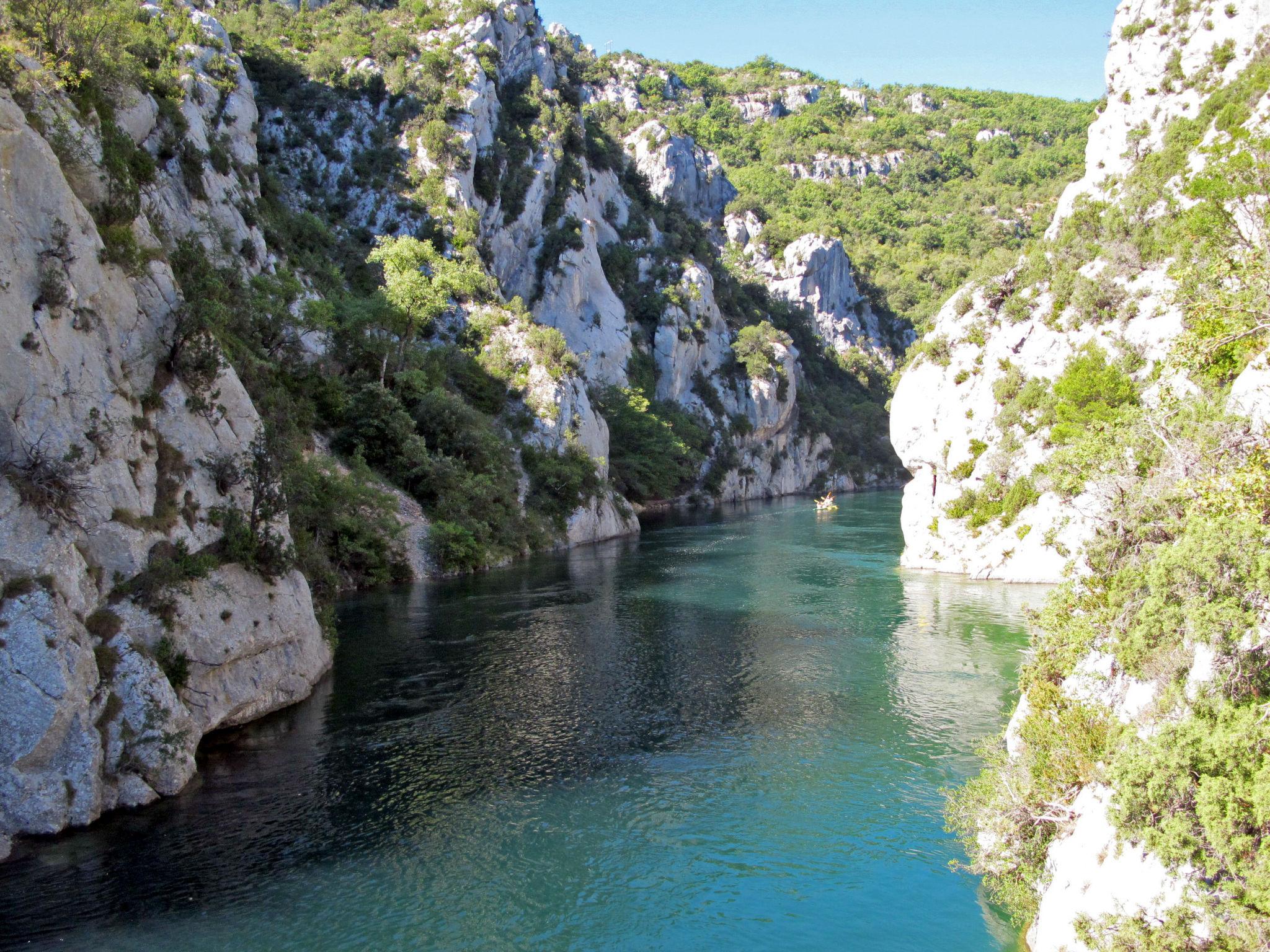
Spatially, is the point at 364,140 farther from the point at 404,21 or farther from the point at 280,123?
the point at 404,21

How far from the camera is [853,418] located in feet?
402

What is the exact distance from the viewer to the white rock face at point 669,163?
123 metres

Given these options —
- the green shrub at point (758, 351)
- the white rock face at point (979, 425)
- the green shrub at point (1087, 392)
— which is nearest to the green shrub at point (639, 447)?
the white rock face at point (979, 425)

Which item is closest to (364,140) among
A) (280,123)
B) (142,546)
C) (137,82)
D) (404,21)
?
(280,123)

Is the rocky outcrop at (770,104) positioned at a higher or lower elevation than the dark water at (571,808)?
higher

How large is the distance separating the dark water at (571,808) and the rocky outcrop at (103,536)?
100cm

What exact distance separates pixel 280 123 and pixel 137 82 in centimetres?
4151

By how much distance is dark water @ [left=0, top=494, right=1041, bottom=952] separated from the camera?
11.7 meters

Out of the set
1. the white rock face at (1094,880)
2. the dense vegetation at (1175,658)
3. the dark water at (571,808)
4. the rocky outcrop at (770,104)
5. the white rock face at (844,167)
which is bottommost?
the dark water at (571,808)

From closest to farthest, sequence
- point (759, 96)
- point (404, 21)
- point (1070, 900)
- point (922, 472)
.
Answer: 1. point (1070, 900)
2. point (922, 472)
3. point (404, 21)
4. point (759, 96)

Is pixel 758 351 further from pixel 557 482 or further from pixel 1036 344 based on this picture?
pixel 1036 344

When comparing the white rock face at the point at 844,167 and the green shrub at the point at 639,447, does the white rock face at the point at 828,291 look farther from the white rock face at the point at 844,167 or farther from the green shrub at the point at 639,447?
the green shrub at the point at 639,447

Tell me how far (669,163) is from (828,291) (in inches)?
1242

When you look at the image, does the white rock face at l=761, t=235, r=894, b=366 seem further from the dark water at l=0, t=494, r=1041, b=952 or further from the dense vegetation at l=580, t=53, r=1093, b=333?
the dark water at l=0, t=494, r=1041, b=952
